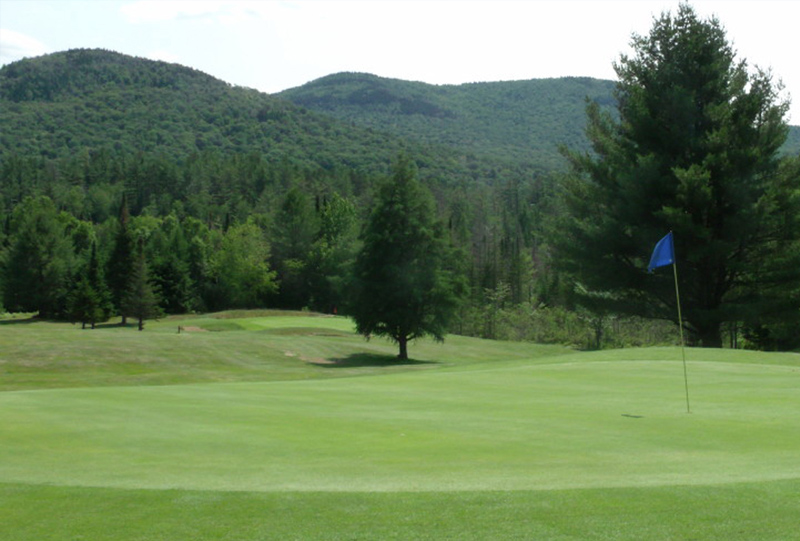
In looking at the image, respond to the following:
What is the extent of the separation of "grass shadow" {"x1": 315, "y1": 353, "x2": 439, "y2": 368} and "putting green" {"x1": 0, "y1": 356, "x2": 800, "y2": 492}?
95.8 feet

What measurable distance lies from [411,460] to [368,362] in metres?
40.9

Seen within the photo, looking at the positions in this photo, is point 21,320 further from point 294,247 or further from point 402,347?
point 402,347

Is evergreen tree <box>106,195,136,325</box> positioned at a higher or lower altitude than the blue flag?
higher

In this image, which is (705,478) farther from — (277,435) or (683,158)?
(683,158)

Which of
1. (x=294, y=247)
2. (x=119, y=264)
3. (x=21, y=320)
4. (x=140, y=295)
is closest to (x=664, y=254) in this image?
(x=140, y=295)

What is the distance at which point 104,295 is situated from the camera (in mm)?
76125

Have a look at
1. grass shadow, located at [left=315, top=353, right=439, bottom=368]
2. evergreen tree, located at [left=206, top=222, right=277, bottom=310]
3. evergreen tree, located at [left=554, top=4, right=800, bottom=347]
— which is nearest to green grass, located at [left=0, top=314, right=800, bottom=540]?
evergreen tree, located at [left=554, top=4, right=800, bottom=347]

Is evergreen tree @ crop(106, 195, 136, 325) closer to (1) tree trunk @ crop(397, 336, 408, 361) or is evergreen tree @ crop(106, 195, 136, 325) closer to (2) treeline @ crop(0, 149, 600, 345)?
(2) treeline @ crop(0, 149, 600, 345)

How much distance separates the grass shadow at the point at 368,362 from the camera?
159 ft

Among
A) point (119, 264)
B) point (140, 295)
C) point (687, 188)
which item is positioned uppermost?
point (687, 188)

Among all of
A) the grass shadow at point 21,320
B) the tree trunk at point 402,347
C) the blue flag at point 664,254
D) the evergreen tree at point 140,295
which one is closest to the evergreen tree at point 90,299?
the evergreen tree at point 140,295

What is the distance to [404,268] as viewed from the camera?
5197 cm

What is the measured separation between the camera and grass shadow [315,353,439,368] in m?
48.6

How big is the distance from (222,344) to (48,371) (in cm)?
1280
